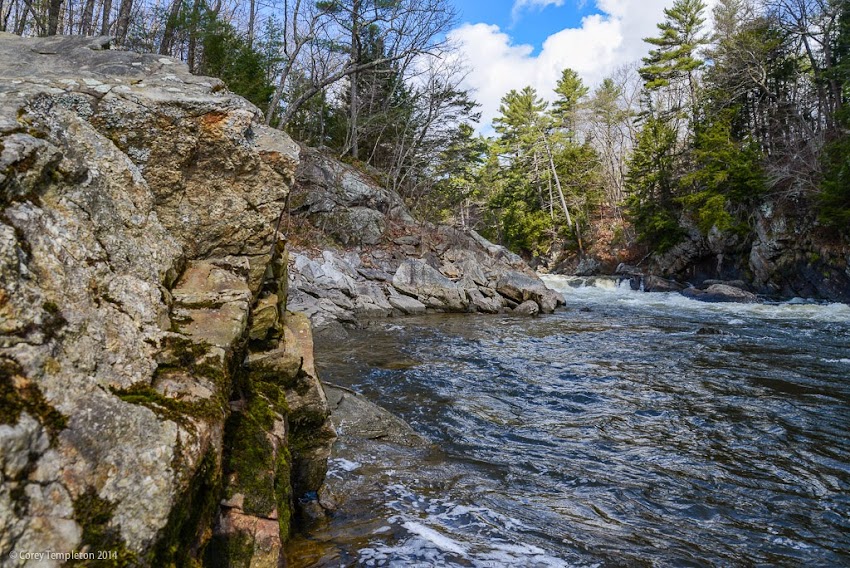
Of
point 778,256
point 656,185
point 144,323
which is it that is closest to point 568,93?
point 656,185

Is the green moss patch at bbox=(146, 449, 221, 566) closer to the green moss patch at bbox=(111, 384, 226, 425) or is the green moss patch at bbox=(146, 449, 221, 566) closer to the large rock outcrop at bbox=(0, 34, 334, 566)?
the large rock outcrop at bbox=(0, 34, 334, 566)

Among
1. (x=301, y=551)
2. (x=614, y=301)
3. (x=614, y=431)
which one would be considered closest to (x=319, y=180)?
(x=614, y=301)

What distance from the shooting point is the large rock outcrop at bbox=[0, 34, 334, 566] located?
1432 mm

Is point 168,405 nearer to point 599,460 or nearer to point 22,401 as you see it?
point 22,401

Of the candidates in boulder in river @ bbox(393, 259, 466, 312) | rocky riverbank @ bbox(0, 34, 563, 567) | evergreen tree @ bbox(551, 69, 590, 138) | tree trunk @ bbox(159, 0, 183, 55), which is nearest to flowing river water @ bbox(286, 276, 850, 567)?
rocky riverbank @ bbox(0, 34, 563, 567)

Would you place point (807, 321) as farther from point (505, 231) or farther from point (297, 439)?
point (505, 231)

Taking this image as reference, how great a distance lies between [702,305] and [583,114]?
2680 centimetres

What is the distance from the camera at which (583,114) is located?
39.5 m

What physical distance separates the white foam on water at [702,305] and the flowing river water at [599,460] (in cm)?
449

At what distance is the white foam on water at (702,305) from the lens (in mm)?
14195

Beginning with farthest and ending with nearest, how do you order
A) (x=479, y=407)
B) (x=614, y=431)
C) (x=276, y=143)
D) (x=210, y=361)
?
1. (x=479, y=407)
2. (x=614, y=431)
3. (x=276, y=143)
4. (x=210, y=361)

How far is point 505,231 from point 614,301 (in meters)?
22.5

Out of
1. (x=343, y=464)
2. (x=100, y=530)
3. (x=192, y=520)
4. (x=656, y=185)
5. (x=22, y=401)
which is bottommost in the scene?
(x=343, y=464)

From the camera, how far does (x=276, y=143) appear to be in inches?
154
